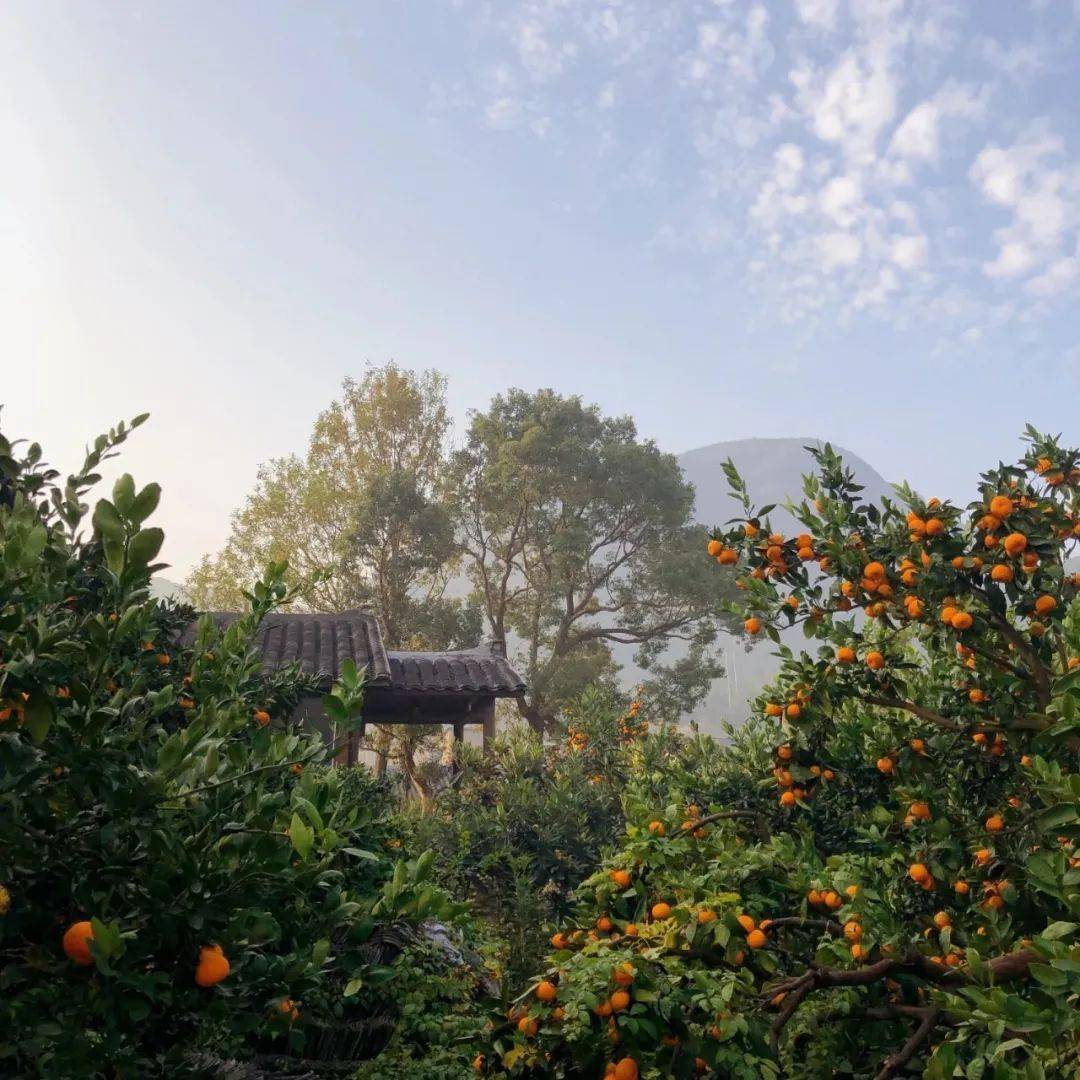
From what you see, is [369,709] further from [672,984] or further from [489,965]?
[672,984]

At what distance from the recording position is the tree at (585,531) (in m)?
22.5

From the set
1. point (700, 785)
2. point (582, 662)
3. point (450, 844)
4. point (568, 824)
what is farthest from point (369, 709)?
point (582, 662)

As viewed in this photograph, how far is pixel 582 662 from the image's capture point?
2208 centimetres

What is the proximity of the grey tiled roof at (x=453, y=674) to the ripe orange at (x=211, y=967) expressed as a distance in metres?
10.3

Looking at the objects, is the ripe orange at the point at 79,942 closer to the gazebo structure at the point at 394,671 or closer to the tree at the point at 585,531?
the gazebo structure at the point at 394,671

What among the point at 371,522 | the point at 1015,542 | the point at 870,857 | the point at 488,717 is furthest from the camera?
the point at 371,522

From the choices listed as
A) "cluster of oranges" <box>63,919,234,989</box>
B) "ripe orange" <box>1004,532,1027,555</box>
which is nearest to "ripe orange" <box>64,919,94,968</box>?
"cluster of oranges" <box>63,919,234,989</box>

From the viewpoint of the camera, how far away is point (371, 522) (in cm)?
2052

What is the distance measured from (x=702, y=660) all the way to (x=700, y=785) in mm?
16693

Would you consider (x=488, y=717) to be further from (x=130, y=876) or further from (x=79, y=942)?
(x=79, y=942)

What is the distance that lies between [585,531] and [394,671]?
10126mm

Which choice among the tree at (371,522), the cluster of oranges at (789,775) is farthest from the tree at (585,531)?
the cluster of oranges at (789,775)

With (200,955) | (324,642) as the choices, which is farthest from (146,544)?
(324,642)

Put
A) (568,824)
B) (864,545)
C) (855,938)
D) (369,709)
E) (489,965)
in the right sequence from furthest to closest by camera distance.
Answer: (369,709), (568,824), (489,965), (864,545), (855,938)
